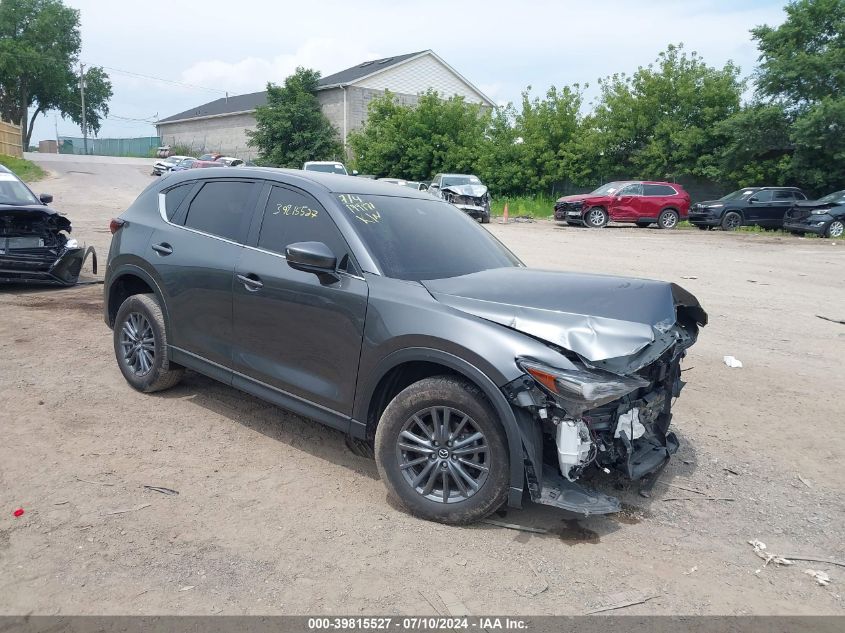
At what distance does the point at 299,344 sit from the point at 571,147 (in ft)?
102

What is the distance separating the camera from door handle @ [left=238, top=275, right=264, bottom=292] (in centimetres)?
438

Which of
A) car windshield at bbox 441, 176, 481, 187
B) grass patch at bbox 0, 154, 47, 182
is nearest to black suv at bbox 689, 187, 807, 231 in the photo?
car windshield at bbox 441, 176, 481, 187

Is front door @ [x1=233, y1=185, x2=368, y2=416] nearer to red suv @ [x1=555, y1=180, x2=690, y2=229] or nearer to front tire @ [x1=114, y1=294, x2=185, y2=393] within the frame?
front tire @ [x1=114, y1=294, x2=185, y2=393]

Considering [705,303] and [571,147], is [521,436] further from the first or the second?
[571,147]

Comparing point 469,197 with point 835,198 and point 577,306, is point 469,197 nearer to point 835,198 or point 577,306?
point 835,198

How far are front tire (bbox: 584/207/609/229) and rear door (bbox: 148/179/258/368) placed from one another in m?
22.7

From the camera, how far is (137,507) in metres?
3.69

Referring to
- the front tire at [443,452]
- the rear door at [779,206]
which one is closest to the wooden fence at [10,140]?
the rear door at [779,206]

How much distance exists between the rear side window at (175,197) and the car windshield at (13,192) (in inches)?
209

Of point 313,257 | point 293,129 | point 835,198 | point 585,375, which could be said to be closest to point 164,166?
point 293,129

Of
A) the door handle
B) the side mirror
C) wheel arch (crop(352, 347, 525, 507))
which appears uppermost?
the side mirror

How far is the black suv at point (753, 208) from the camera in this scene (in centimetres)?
2577

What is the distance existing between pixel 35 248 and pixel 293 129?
38.8 m

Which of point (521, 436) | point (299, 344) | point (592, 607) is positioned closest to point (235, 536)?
point (299, 344)
